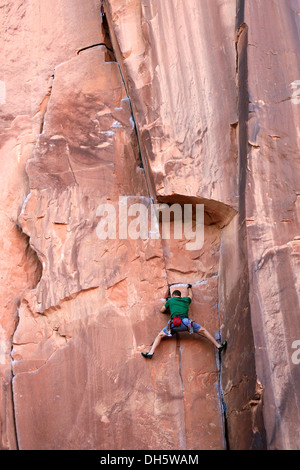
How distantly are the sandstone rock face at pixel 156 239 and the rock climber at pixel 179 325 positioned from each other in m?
0.16

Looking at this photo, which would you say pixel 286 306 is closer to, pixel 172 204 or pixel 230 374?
pixel 230 374

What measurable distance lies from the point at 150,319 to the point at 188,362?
2.27ft

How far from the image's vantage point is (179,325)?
7.62 meters

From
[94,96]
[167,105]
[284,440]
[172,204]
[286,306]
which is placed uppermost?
[94,96]

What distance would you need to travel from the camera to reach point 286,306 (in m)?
6.91

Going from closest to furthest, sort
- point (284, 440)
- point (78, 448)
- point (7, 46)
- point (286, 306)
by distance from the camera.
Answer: point (284, 440) → point (286, 306) → point (78, 448) → point (7, 46)

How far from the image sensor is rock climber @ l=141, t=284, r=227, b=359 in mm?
7648

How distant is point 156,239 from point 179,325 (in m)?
1.26

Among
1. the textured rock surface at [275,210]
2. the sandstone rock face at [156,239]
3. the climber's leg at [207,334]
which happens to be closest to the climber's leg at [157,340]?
the sandstone rock face at [156,239]

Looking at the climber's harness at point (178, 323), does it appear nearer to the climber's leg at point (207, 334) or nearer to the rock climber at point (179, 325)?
the rock climber at point (179, 325)

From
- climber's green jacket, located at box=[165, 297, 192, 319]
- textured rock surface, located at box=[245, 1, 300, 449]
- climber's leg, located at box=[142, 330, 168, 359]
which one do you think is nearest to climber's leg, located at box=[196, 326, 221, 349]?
climber's green jacket, located at box=[165, 297, 192, 319]

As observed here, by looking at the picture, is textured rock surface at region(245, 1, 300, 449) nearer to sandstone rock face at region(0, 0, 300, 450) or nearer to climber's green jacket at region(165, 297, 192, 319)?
sandstone rock face at region(0, 0, 300, 450)

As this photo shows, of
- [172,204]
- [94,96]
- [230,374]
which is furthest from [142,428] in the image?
[94,96]

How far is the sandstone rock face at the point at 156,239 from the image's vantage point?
7.23 m
